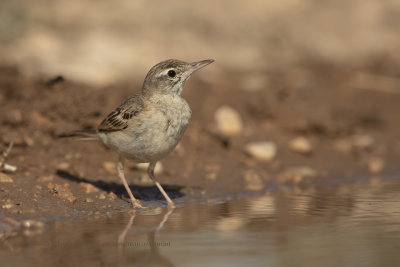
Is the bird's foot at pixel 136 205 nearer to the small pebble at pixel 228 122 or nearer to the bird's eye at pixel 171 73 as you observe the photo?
the bird's eye at pixel 171 73

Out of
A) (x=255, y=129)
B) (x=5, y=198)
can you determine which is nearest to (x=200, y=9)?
(x=255, y=129)

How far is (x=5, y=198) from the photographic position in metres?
6.11

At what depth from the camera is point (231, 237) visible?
4957 millimetres

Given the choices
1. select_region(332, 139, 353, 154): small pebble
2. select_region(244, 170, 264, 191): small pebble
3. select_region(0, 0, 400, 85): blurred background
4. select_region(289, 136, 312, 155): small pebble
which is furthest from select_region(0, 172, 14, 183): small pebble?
select_region(332, 139, 353, 154): small pebble

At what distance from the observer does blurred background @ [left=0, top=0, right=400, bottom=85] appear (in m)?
11.7

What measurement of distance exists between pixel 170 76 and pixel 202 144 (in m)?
2.13

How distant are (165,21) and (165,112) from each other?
24.0 ft

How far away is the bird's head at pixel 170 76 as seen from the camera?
23.0 ft

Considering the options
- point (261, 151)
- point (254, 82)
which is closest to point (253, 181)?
point (261, 151)

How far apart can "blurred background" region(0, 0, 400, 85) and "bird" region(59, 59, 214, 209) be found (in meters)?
3.39

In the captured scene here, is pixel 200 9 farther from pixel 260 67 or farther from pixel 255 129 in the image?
pixel 255 129

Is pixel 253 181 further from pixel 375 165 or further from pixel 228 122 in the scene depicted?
pixel 375 165

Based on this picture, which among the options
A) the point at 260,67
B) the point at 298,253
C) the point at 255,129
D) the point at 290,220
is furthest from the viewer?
the point at 260,67

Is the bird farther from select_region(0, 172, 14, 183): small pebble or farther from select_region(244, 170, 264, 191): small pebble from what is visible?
select_region(244, 170, 264, 191): small pebble
